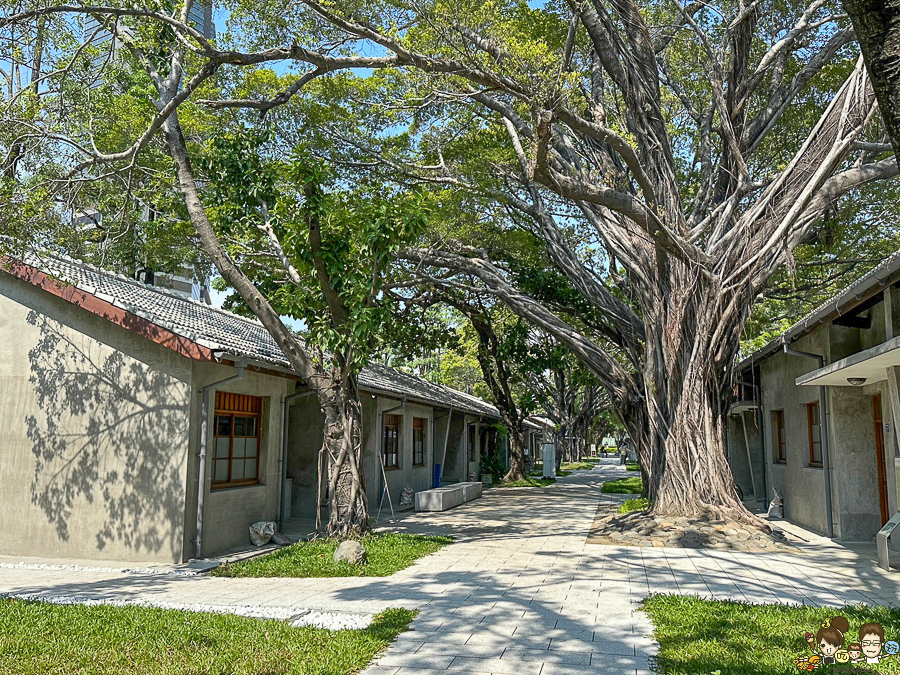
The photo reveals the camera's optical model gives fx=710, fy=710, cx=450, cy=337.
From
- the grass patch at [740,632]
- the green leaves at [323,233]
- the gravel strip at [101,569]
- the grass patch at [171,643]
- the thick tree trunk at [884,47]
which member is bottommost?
the gravel strip at [101,569]

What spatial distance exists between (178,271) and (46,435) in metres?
10.8

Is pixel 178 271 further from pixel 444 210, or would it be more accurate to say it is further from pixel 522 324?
pixel 522 324

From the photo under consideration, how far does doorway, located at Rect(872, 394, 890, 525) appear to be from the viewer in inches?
432

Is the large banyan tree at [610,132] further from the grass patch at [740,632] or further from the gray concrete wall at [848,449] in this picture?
the grass patch at [740,632]

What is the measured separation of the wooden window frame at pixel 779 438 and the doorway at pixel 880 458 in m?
4.18

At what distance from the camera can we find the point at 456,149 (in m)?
15.7

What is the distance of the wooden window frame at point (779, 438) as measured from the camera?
1554 centimetres

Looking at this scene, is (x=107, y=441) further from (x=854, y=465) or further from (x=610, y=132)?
(x=854, y=465)

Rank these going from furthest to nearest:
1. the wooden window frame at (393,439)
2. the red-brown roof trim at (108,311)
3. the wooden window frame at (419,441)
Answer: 1. the wooden window frame at (419,441)
2. the wooden window frame at (393,439)
3. the red-brown roof trim at (108,311)

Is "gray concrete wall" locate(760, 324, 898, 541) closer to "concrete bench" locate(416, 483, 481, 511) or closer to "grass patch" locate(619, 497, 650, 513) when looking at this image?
"grass patch" locate(619, 497, 650, 513)

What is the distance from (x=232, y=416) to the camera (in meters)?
11.2

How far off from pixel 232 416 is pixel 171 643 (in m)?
5.76

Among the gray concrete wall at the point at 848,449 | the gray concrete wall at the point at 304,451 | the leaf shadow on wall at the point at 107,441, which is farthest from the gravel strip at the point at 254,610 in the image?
the gray concrete wall at the point at 848,449

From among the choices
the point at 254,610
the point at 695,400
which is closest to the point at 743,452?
the point at 695,400
